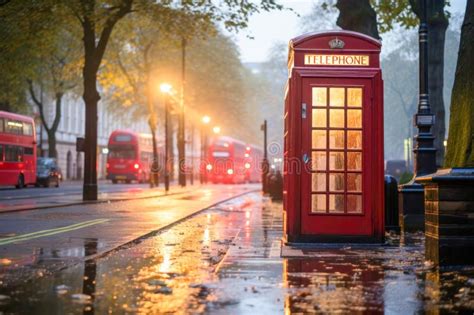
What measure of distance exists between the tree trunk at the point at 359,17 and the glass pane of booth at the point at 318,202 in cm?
713

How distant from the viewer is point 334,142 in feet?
33.4

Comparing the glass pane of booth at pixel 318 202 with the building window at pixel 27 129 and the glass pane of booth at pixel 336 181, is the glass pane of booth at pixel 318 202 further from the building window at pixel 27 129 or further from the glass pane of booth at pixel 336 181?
the building window at pixel 27 129

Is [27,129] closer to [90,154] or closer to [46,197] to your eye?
[46,197]

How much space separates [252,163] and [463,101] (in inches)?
2568

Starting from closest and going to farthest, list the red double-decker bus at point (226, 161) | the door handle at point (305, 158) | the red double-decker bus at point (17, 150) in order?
the door handle at point (305, 158) < the red double-decker bus at point (17, 150) < the red double-decker bus at point (226, 161)

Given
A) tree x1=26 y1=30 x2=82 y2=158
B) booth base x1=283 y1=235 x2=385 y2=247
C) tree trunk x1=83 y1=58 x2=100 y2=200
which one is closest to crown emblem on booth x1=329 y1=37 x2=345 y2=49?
booth base x1=283 y1=235 x2=385 y2=247

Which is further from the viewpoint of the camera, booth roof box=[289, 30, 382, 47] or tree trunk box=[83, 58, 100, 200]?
tree trunk box=[83, 58, 100, 200]

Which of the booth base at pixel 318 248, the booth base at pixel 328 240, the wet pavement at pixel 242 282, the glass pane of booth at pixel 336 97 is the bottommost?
the wet pavement at pixel 242 282

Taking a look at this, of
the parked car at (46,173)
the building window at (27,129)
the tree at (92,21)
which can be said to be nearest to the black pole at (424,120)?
the tree at (92,21)

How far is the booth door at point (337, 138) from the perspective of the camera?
1016cm


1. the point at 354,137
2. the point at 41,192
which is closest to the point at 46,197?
the point at 41,192

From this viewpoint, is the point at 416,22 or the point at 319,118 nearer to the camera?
the point at 319,118

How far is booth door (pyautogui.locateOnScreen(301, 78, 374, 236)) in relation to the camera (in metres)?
10.2

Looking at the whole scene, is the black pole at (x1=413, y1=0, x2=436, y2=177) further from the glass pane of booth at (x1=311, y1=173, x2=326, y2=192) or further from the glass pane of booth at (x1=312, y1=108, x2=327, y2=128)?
the glass pane of booth at (x1=311, y1=173, x2=326, y2=192)
